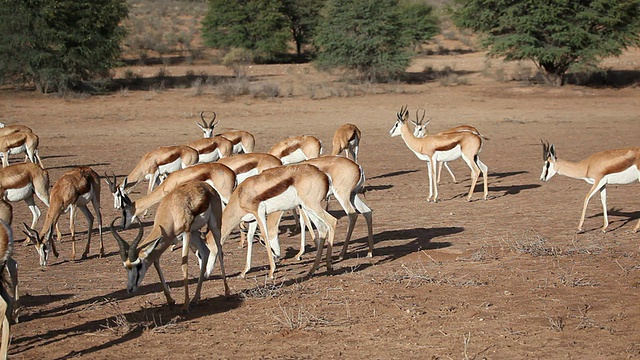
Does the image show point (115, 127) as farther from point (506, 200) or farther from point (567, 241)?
point (567, 241)

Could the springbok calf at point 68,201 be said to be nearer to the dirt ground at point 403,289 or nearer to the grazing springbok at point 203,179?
the dirt ground at point 403,289

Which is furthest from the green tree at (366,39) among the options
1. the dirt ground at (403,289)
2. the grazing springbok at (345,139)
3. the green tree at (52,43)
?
the grazing springbok at (345,139)

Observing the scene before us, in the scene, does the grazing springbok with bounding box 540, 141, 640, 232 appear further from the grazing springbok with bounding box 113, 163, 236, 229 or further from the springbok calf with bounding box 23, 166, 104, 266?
the springbok calf with bounding box 23, 166, 104, 266

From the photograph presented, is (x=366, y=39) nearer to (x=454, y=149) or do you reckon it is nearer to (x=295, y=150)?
(x=295, y=150)

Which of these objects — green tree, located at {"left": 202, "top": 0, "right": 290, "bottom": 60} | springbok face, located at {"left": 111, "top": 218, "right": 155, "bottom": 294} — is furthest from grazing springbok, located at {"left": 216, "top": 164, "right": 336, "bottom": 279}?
green tree, located at {"left": 202, "top": 0, "right": 290, "bottom": 60}

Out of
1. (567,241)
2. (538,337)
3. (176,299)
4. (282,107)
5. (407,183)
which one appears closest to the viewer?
(538,337)

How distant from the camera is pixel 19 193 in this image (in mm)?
11508

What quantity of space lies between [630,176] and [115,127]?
18.0m

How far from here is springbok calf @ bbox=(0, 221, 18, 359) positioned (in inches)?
243

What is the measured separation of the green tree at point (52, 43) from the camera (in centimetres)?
3162

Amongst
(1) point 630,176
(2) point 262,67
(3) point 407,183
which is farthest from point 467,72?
(1) point 630,176

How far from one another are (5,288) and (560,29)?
103 ft

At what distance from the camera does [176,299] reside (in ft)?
26.7

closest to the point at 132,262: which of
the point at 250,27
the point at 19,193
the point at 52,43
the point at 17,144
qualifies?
the point at 19,193
